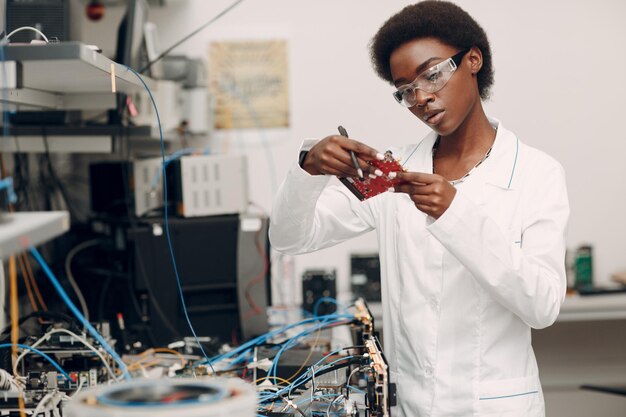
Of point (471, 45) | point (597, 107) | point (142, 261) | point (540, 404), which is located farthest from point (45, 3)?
point (597, 107)

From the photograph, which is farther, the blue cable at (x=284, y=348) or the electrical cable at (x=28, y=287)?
the electrical cable at (x=28, y=287)

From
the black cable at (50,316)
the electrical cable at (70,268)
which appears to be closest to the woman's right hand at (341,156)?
the black cable at (50,316)

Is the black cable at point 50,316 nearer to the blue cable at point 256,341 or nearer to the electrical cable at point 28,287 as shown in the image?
the blue cable at point 256,341

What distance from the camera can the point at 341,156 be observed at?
5.16 feet

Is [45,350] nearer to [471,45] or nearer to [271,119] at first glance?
[471,45]

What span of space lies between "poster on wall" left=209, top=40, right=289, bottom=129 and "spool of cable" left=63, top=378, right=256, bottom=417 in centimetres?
276

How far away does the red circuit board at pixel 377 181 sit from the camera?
1.50m

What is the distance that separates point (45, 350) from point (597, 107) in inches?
115

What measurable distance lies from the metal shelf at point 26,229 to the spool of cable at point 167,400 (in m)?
0.24

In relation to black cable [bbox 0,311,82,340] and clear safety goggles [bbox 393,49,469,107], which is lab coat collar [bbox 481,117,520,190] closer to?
clear safety goggles [bbox 393,49,469,107]

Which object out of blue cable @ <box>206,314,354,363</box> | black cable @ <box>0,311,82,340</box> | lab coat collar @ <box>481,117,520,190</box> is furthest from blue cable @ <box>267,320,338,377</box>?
lab coat collar @ <box>481,117,520,190</box>

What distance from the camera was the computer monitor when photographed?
2.47 metres

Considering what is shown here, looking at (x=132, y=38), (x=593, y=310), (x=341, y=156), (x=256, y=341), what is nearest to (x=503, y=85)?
(x=593, y=310)

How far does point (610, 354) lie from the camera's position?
374 cm
